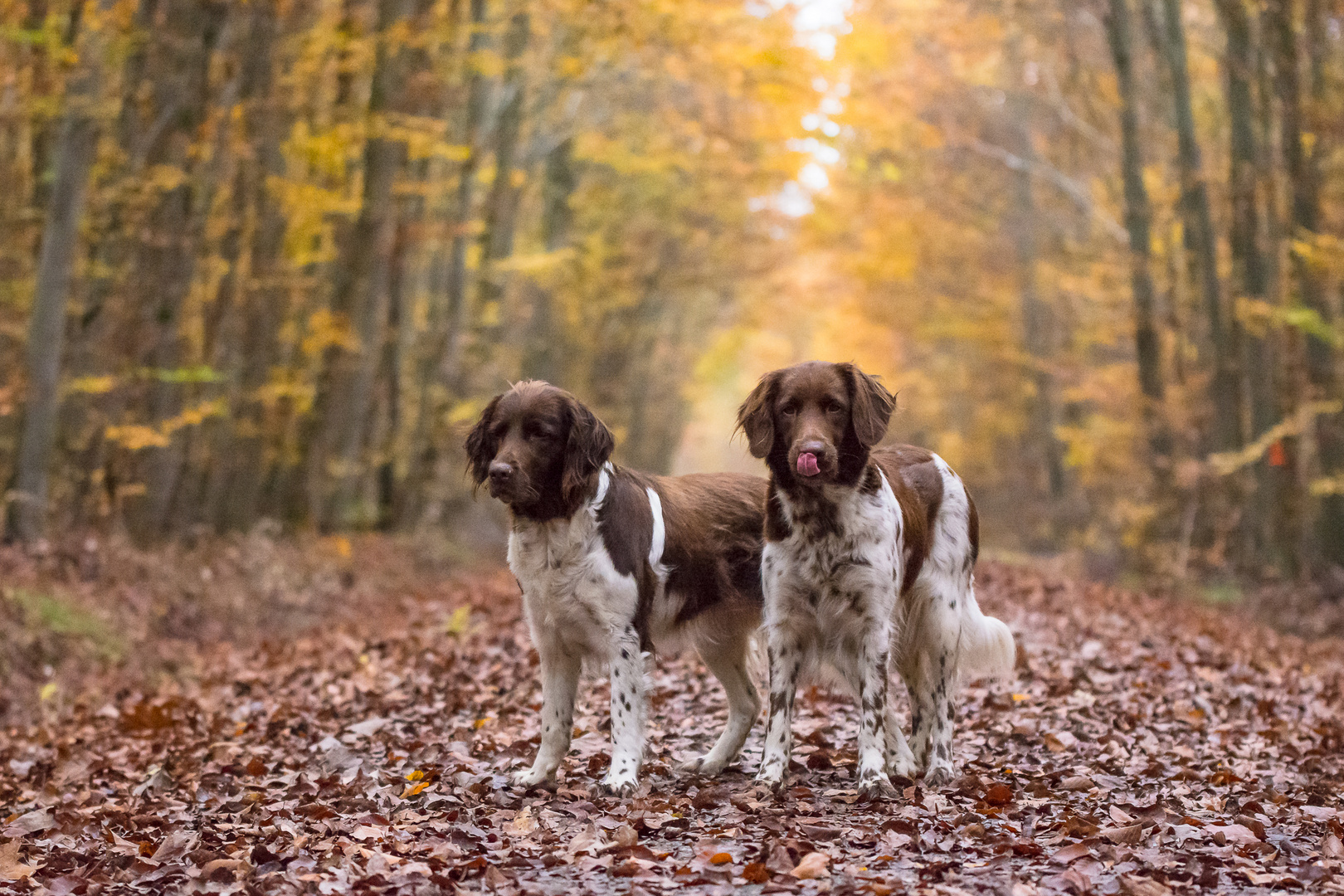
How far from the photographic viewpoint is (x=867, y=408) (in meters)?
6.22

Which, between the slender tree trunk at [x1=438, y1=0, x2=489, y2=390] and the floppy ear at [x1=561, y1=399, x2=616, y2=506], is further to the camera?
the slender tree trunk at [x1=438, y1=0, x2=489, y2=390]

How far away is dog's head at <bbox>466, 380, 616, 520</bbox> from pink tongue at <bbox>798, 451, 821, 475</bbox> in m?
0.88

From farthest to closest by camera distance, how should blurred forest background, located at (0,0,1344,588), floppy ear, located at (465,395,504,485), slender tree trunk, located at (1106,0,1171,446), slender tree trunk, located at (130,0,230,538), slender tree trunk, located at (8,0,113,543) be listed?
slender tree trunk, located at (1106,0,1171,446), slender tree trunk, located at (130,0,230,538), blurred forest background, located at (0,0,1344,588), slender tree trunk, located at (8,0,113,543), floppy ear, located at (465,395,504,485)

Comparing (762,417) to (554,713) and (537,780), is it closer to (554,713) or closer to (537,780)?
(554,713)

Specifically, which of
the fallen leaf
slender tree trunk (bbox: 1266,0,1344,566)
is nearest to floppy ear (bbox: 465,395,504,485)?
the fallen leaf

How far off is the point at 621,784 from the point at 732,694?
3.37 ft

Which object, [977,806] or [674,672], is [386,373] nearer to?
[674,672]

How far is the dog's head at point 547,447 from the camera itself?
20.6ft

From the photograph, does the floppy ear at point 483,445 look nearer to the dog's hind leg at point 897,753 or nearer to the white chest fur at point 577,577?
the white chest fur at point 577,577

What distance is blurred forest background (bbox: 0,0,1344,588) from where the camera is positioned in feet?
50.3

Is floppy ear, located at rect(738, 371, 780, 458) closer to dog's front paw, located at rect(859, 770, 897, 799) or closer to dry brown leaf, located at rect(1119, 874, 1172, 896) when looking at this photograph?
dog's front paw, located at rect(859, 770, 897, 799)

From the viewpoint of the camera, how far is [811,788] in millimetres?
6387

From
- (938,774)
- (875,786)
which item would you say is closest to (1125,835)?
(875,786)

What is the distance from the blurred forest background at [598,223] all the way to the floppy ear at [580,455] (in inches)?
322
